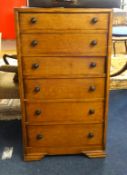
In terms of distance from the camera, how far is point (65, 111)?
5.42ft

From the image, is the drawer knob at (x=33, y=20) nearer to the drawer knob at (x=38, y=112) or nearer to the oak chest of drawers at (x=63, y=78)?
the oak chest of drawers at (x=63, y=78)

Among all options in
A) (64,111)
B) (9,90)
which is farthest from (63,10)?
(9,90)

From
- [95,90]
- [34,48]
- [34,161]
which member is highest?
[34,48]

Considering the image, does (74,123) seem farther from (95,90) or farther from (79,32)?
(79,32)

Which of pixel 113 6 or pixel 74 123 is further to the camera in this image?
pixel 74 123

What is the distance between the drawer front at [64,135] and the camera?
1.70 metres

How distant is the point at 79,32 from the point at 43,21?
0.22m

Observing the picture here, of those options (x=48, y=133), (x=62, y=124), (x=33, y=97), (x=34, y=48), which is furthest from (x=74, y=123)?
(x=34, y=48)

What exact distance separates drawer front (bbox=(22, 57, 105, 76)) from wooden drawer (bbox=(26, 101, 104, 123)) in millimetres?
210

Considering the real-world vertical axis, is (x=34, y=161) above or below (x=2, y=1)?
below

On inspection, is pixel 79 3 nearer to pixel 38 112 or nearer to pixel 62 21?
pixel 62 21

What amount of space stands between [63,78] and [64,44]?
213 millimetres

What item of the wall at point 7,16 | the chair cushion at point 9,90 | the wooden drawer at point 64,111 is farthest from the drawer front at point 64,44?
the wall at point 7,16

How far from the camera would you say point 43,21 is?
1.45m
